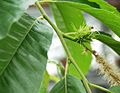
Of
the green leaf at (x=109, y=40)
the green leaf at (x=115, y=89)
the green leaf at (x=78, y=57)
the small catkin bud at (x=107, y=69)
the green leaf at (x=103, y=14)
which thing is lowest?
the green leaf at (x=78, y=57)

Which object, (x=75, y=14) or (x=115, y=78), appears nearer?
(x=115, y=78)

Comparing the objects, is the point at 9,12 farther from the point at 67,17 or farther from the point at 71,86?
the point at 67,17

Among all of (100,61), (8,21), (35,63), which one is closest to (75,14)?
(100,61)

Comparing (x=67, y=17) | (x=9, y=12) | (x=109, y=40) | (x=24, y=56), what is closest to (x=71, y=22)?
(x=67, y=17)

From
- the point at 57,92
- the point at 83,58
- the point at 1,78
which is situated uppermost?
the point at 1,78

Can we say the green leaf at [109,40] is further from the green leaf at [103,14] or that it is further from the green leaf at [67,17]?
the green leaf at [67,17]

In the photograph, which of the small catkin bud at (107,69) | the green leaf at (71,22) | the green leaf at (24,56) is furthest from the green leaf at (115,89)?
the green leaf at (71,22)

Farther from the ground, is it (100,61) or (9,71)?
(9,71)

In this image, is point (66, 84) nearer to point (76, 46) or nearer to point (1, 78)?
point (1, 78)
